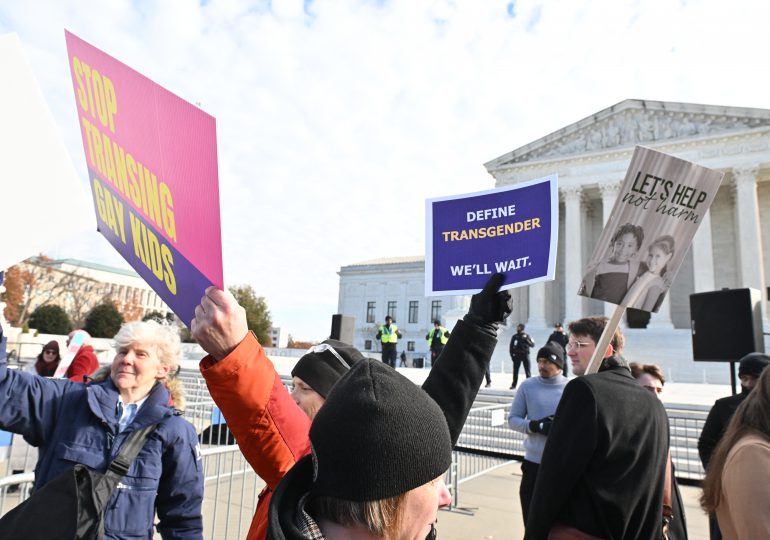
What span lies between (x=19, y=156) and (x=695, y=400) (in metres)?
16.1

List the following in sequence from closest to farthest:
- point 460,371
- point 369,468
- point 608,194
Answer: point 369,468
point 460,371
point 608,194

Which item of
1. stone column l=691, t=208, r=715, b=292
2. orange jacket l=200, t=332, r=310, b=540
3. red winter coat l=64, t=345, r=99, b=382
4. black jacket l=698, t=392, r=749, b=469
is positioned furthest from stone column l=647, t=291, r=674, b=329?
orange jacket l=200, t=332, r=310, b=540

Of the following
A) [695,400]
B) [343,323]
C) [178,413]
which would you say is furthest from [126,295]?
[178,413]

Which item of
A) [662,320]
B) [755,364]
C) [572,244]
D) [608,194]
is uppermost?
[608,194]

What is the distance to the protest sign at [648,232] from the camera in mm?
3000

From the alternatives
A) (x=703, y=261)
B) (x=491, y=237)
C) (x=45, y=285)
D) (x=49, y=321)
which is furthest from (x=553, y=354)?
(x=45, y=285)

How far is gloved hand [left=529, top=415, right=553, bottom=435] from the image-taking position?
4.00 meters

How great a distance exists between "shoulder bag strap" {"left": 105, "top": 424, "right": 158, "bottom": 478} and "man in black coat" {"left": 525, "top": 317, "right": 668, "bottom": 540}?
172 cm

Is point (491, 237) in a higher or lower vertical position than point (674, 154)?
lower

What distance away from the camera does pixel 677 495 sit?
2.92 m

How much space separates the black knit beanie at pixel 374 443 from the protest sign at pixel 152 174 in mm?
470

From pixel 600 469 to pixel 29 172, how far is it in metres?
2.34

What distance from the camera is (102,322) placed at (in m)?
34.8

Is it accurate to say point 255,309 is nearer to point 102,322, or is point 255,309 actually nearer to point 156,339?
point 102,322
